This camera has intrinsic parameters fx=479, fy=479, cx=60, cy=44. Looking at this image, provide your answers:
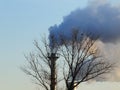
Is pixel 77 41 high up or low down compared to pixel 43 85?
up

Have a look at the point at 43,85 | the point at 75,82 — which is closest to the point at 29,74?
the point at 43,85

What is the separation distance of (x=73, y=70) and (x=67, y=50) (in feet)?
7.30

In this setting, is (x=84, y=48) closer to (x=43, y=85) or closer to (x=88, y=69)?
(x=88, y=69)

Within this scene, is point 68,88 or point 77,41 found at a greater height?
point 77,41

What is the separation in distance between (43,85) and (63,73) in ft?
9.39

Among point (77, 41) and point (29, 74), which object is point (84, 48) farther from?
point (29, 74)

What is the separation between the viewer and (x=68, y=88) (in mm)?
50438

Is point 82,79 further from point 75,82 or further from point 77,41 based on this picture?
point 77,41

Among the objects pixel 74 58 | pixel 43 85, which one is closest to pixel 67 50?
pixel 74 58

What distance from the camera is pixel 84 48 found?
5091 cm

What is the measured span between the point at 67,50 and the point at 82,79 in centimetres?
347

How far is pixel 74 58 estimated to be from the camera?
166ft

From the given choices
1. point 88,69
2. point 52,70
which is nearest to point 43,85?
point 52,70

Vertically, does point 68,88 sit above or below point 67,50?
below
